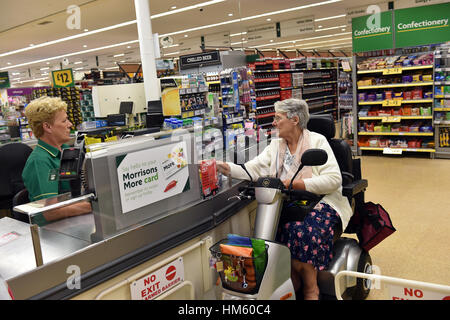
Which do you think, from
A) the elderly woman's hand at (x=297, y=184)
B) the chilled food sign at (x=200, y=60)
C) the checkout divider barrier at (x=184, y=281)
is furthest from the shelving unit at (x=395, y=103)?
the checkout divider barrier at (x=184, y=281)

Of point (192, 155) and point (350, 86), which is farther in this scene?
point (350, 86)

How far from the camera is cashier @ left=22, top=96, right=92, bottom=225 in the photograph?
2283 millimetres

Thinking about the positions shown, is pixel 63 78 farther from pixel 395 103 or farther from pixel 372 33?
pixel 395 103

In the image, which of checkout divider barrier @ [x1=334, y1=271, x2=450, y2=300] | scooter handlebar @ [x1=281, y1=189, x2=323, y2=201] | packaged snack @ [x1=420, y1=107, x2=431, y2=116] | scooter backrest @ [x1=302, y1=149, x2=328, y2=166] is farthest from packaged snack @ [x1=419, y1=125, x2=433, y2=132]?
checkout divider barrier @ [x1=334, y1=271, x2=450, y2=300]

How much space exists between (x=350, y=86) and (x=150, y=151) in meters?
7.63

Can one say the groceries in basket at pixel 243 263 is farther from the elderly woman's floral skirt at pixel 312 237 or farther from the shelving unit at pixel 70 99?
the shelving unit at pixel 70 99

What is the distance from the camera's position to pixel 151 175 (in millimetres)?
2008

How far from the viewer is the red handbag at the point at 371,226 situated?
286 centimetres

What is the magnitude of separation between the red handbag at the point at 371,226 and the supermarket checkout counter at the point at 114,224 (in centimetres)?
135
